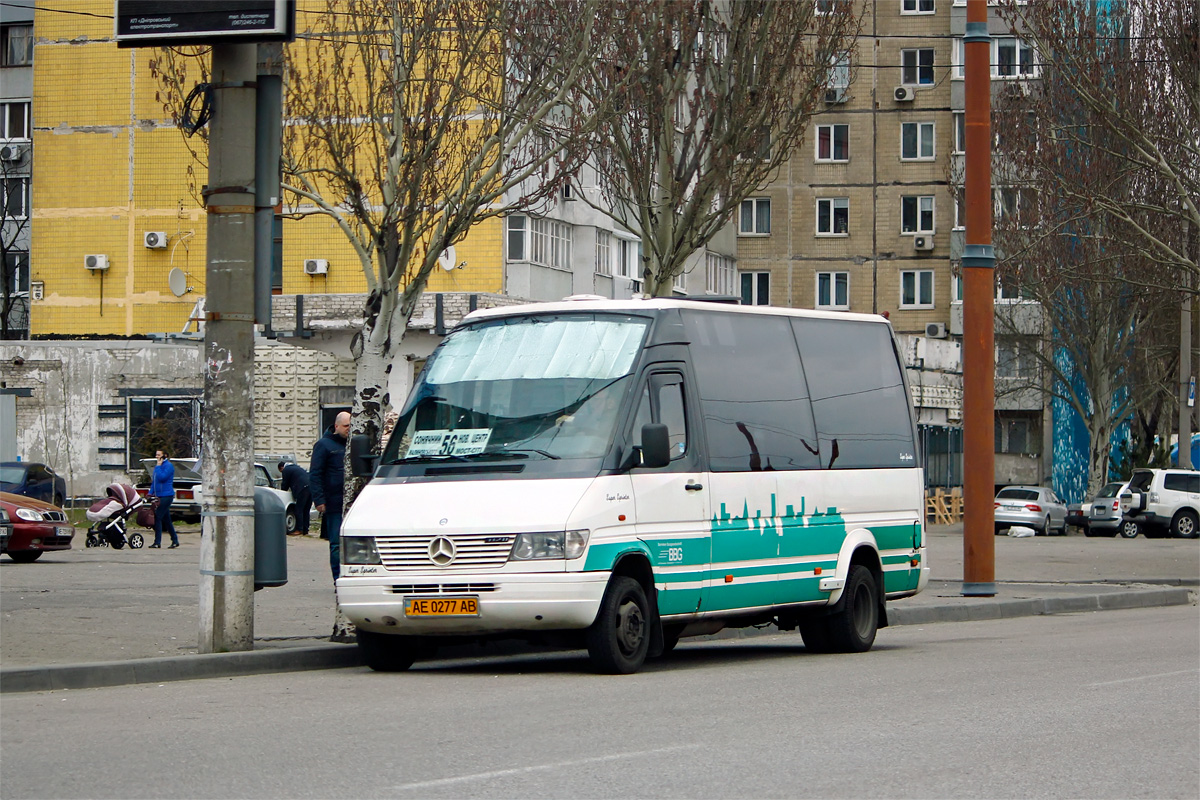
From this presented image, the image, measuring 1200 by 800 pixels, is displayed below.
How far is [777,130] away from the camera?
25.4 metres

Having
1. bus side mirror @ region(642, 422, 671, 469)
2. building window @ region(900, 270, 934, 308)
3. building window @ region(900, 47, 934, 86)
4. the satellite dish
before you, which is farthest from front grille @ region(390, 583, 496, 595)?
building window @ region(900, 47, 934, 86)

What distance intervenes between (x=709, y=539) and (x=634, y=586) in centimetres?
113

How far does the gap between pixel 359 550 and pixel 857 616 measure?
490 centimetres

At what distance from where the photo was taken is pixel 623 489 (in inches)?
506

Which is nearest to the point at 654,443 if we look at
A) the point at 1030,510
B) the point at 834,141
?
the point at 1030,510

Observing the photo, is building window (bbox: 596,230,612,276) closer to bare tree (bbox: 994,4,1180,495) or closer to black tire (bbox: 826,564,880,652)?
bare tree (bbox: 994,4,1180,495)

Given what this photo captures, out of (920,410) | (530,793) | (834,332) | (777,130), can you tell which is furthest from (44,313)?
(530,793)

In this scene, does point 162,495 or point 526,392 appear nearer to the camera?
point 526,392

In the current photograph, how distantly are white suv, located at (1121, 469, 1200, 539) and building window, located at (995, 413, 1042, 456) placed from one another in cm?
1753

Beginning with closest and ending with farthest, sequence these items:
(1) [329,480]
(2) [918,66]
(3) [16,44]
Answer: (1) [329,480] → (3) [16,44] → (2) [918,66]

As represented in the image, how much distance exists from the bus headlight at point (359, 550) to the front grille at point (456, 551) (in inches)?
3.9

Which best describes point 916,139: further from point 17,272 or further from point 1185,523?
point 17,272

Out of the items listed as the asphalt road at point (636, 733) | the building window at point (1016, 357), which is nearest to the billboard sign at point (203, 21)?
the asphalt road at point (636, 733)

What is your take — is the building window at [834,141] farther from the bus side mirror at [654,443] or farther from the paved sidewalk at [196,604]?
the bus side mirror at [654,443]
